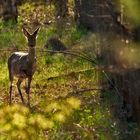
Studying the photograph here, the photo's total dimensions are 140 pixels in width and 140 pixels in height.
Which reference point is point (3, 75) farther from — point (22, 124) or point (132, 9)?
point (132, 9)

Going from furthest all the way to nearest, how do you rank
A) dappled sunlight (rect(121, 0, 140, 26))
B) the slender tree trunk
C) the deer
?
the slender tree trunk, the deer, dappled sunlight (rect(121, 0, 140, 26))

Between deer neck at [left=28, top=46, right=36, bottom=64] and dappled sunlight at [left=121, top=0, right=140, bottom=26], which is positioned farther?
deer neck at [left=28, top=46, right=36, bottom=64]

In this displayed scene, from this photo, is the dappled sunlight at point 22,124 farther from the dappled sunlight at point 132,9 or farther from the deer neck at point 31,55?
the dappled sunlight at point 132,9

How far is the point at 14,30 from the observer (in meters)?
23.3

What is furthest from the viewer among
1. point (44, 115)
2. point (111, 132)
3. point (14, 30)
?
point (14, 30)

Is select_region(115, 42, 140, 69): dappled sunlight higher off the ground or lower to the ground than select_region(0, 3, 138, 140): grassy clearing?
higher

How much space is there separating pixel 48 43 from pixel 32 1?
1188 centimetres

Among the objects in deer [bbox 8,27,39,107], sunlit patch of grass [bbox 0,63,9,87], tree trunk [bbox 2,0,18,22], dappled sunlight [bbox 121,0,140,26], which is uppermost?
dappled sunlight [bbox 121,0,140,26]

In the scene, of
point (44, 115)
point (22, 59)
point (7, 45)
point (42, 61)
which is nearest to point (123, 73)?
point (44, 115)

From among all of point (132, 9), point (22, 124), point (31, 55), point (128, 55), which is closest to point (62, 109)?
point (22, 124)

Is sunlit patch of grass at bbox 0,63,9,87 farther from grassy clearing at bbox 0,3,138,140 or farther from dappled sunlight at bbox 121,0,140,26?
dappled sunlight at bbox 121,0,140,26

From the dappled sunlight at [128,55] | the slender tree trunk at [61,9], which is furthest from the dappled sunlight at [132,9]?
the slender tree trunk at [61,9]

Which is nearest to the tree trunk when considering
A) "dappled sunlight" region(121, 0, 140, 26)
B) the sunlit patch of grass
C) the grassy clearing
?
the grassy clearing

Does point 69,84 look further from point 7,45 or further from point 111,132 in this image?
point 7,45
